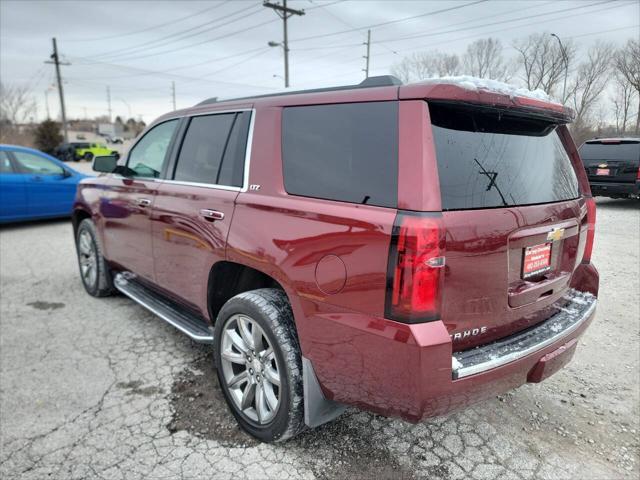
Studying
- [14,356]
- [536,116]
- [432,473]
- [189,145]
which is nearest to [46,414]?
[14,356]

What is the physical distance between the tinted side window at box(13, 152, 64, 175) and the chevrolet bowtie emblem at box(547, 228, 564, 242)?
380 inches

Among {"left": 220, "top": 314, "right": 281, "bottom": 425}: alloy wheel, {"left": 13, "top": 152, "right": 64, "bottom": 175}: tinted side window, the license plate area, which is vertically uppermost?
{"left": 13, "top": 152, "right": 64, "bottom": 175}: tinted side window

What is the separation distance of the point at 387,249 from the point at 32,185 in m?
9.31

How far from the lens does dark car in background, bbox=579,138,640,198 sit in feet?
32.0

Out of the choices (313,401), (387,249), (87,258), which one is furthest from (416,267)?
(87,258)

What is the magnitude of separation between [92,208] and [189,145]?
187 cm

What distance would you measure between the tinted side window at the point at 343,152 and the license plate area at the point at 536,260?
2.55 ft

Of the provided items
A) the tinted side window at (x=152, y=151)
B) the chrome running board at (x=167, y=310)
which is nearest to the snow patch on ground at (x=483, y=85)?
the chrome running board at (x=167, y=310)

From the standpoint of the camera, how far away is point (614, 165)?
32.6ft

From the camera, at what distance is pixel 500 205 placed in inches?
81.7

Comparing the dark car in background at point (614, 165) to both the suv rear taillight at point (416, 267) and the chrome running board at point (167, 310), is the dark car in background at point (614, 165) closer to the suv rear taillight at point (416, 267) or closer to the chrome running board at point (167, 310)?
the chrome running board at point (167, 310)

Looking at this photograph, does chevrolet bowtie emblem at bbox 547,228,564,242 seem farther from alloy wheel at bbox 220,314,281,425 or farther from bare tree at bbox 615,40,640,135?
bare tree at bbox 615,40,640,135

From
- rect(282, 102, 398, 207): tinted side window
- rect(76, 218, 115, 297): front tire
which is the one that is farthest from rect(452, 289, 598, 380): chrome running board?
rect(76, 218, 115, 297): front tire

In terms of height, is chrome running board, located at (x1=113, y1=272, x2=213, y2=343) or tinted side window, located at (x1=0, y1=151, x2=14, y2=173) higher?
tinted side window, located at (x1=0, y1=151, x2=14, y2=173)
